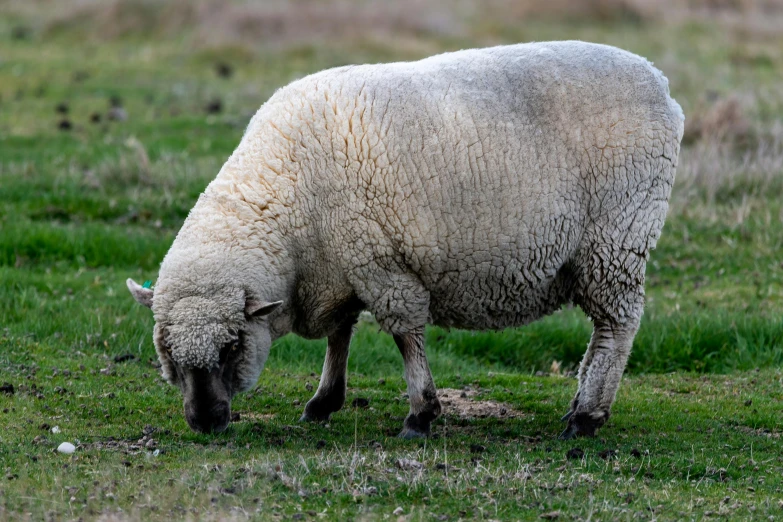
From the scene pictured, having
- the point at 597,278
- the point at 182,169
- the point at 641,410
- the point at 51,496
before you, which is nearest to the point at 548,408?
the point at 641,410

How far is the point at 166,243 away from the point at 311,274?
4506 millimetres

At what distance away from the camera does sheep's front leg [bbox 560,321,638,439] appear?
6.86 m

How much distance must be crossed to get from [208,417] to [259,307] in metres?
0.78

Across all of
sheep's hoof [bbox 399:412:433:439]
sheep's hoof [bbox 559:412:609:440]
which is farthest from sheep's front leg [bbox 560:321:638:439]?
sheep's hoof [bbox 399:412:433:439]

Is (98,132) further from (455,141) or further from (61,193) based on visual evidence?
(455,141)

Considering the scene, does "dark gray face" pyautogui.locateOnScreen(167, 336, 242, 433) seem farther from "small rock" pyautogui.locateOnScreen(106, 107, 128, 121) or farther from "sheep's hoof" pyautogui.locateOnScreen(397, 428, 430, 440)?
"small rock" pyautogui.locateOnScreen(106, 107, 128, 121)

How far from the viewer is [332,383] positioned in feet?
23.7

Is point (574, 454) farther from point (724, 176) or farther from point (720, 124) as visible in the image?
point (720, 124)

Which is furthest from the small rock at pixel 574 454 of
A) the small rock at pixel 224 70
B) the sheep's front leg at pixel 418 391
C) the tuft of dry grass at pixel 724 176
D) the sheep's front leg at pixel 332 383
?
the small rock at pixel 224 70

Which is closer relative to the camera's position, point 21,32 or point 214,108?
point 214,108

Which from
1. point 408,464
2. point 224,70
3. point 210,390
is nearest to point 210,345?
point 210,390

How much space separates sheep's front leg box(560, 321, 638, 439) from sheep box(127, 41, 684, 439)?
0.01m

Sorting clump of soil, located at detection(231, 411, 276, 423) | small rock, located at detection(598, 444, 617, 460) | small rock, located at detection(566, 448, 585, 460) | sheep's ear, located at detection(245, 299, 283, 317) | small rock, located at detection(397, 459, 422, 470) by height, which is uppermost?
sheep's ear, located at detection(245, 299, 283, 317)

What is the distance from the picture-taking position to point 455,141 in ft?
21.5
